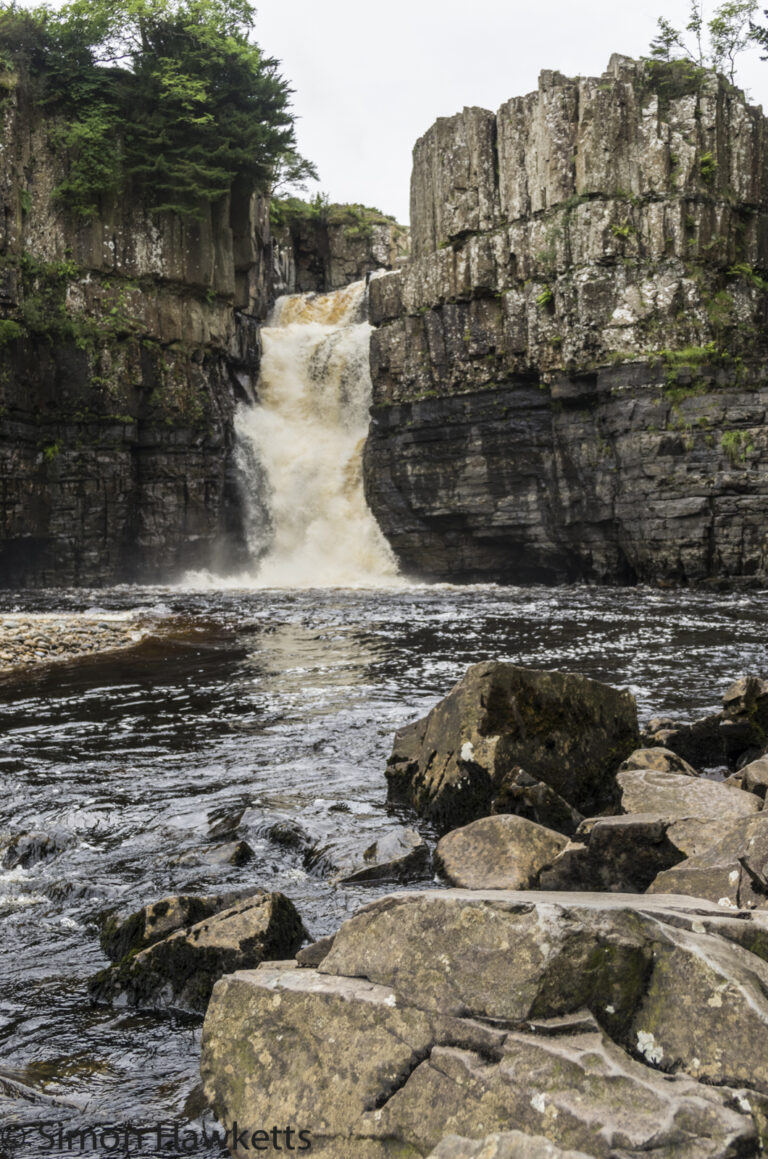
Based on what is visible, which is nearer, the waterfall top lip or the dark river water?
the dark river water

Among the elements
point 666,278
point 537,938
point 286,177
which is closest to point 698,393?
point 666,278

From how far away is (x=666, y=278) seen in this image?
32.2m

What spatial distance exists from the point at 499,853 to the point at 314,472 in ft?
114

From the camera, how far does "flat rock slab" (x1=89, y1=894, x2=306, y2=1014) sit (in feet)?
15.5

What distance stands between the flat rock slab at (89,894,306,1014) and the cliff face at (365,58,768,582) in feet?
90.2

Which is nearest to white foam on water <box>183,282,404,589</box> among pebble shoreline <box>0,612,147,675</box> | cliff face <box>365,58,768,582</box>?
cliff face <box>365,58,768,582</box>

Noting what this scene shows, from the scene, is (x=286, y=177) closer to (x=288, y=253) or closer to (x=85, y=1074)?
(x=288, y=253)

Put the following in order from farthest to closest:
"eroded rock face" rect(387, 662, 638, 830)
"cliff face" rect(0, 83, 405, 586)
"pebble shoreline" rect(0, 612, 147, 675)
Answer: "cliff face" rect(0, 83, 405, 586), "pebble shoreline" rect(0, 612, 147, 675), "eroded rock face" rect(387, 662, 638, 830)

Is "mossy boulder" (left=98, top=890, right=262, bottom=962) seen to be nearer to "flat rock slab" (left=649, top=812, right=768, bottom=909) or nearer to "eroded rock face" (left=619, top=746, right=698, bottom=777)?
"flat rock slab" (left=649, top=812, right=768, bottom=909)

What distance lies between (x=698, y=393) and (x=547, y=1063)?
30730 millimetres

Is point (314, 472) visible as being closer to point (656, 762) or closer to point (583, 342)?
point (583, 342)

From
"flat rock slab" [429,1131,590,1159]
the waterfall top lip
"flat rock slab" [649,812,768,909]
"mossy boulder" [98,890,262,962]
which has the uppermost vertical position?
the waterfall top lip

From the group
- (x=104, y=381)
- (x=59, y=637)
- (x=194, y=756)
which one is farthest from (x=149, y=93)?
(x=194, y=756)

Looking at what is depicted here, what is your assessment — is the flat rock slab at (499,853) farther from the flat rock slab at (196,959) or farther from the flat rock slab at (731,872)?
the flat rock slab at (196,959)
